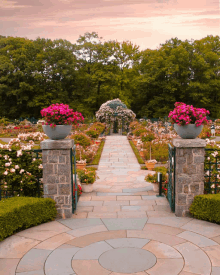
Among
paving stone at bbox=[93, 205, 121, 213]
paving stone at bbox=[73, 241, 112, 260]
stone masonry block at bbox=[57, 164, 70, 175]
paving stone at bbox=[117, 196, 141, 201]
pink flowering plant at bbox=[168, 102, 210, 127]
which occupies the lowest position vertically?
paving stone at bbox=[73, 241, 112, 260]

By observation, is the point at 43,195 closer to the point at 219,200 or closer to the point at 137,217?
the point at 137,217

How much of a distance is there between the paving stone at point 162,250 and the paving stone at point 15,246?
1.85 m

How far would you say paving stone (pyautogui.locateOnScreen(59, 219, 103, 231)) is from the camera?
504 cm

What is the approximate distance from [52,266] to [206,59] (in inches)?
1215

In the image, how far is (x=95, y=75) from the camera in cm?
3011

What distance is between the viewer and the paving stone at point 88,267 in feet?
11.5

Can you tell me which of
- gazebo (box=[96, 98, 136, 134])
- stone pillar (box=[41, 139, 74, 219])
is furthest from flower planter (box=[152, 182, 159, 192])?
gazebo (box=[96, 98, 136, 134])

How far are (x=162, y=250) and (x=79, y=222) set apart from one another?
5.92 feet

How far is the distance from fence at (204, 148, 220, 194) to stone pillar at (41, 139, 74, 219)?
2817mm

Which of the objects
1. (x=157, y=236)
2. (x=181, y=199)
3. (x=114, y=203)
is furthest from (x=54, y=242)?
(x=181, y=199)


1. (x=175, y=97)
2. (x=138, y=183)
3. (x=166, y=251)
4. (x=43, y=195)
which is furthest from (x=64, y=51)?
(x=166, y=251)

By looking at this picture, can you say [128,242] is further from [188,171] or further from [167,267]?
[188,171]

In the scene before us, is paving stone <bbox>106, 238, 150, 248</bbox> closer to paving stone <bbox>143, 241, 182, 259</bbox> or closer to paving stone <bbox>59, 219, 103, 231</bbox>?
paving stone <bbox>143, 241, 182, 259</bbox>

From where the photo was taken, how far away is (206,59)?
30188 mm
